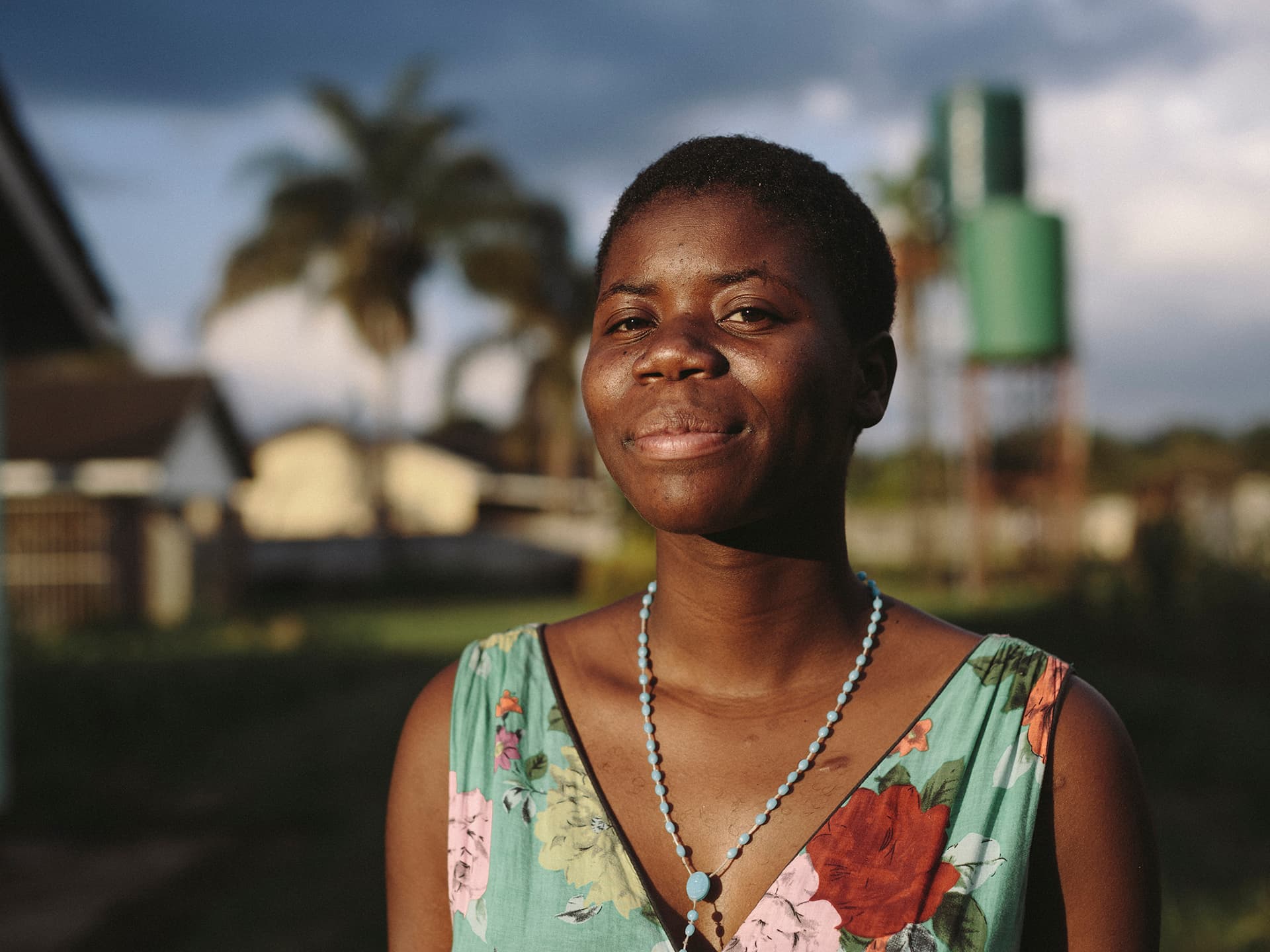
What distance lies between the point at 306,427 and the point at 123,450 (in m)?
22.7

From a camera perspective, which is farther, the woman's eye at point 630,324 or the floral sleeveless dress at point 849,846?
the woman's eye at point 630,324

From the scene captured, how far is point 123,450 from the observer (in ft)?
60.2

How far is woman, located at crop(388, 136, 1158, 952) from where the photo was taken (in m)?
1.57

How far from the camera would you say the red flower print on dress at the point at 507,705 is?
72.3 inches

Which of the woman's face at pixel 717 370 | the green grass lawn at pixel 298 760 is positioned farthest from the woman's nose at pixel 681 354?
the green grass lawn at pixel 298 760

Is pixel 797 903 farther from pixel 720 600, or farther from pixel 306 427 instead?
pixel 306 427

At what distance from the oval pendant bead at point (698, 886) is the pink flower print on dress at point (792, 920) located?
0.06 m

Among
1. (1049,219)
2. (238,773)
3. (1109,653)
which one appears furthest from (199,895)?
(1049,219)

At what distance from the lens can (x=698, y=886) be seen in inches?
63.4

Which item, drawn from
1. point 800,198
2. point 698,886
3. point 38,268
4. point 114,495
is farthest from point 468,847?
point 114,495

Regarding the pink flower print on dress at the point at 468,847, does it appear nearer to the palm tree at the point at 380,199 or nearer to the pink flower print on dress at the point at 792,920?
the pink flower print on dress at the point at 792,920

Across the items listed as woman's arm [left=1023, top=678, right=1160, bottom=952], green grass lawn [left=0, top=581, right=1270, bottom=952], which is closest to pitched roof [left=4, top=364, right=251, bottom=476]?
green grass lawn [left=0, top=581, right=1270, bottom=952]

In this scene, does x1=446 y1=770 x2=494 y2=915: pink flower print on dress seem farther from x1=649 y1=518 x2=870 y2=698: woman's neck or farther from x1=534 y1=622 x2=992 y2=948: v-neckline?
x1=649 y1=518 x2=870 y2=698: woman's neck

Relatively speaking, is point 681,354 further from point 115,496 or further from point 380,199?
point 380,199
